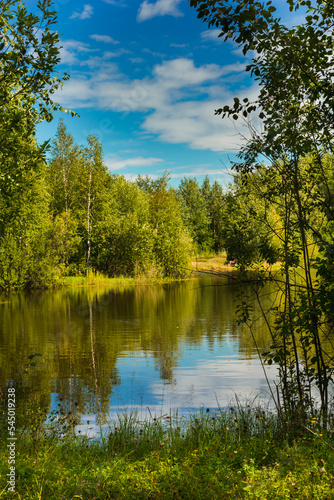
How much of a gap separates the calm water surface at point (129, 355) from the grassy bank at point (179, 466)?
1795mm

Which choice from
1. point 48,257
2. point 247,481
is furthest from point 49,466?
point 48,257

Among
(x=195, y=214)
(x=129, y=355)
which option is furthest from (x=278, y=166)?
(x=195, y=214)

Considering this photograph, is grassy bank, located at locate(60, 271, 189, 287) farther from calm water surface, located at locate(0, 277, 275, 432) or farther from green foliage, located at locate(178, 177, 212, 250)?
green foliage, located at locate(178, 177, 212, 250)

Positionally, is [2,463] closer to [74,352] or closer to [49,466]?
[49,466]

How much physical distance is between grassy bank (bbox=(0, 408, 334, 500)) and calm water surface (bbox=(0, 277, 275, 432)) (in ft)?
5.89

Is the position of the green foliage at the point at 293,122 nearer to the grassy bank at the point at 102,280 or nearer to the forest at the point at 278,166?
the forest at the point at 278,166

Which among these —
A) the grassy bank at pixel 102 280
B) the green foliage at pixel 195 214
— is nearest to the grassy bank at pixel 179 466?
the grassy bank at pixel 102 280

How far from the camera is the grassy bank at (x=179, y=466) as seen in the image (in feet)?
12.8

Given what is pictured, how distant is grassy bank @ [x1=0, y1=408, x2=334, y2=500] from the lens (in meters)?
3.91

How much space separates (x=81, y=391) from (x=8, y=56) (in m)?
6.46

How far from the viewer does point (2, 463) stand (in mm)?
4621

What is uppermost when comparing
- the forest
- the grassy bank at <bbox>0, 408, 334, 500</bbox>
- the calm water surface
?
the forest

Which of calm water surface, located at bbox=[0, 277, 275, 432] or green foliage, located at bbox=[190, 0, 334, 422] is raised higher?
green foliage, located at bbox=[190, 0, 334, 422]

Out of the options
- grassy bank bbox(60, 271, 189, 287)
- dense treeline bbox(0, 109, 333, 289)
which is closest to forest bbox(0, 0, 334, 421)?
dense treeline bbox(0, 109, 333, 289)
